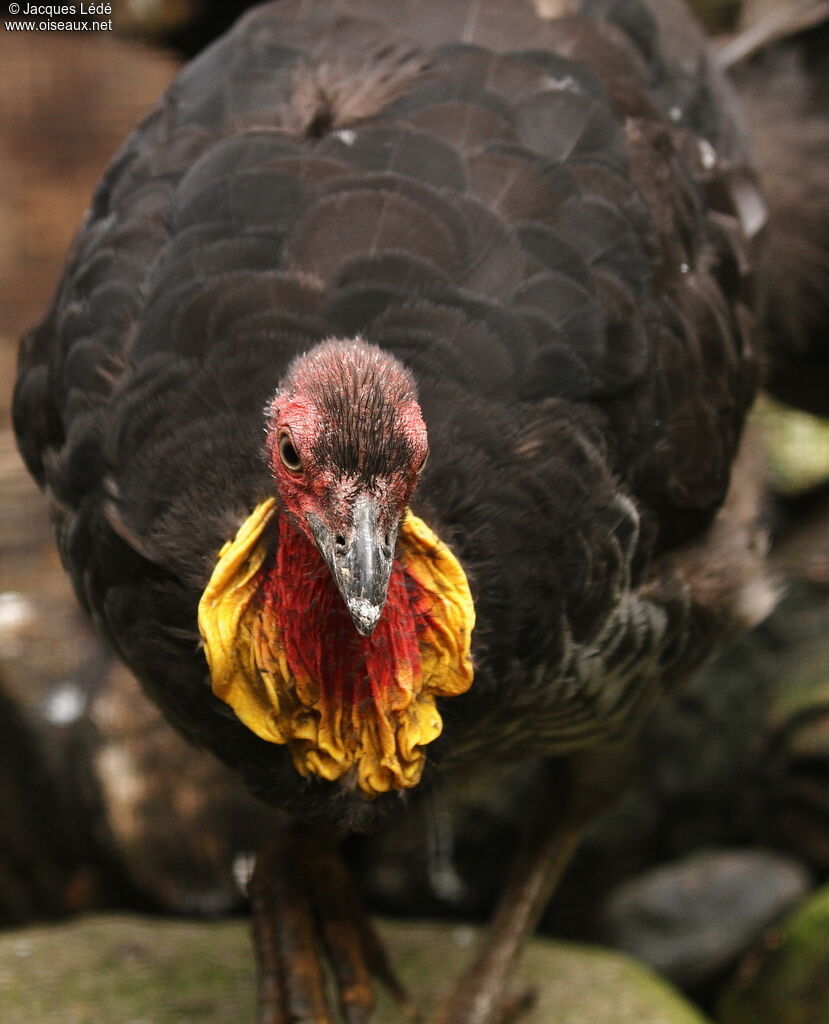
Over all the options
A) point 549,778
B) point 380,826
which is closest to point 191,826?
point 549,778

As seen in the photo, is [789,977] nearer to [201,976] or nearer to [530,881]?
[530,881]

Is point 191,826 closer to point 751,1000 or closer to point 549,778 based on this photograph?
point 549,778

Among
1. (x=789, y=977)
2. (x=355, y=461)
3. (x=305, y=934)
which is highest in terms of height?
(x=355, y=461)

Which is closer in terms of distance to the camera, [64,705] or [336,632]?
[336,632]

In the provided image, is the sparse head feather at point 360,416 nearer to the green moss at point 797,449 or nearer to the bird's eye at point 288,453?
the bird's eye at point 288,453

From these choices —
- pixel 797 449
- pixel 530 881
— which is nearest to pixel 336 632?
pixel 530 881

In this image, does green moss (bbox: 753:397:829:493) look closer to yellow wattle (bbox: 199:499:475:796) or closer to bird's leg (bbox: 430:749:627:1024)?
bird's leg (bbox: 430:749:627:1024)

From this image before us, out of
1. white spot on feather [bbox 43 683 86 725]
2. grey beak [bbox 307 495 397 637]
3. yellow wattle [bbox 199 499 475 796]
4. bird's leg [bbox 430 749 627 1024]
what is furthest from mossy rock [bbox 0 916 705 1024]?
grey beak [bbox 307 495 397 637]

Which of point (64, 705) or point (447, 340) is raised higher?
point (447, 340)
